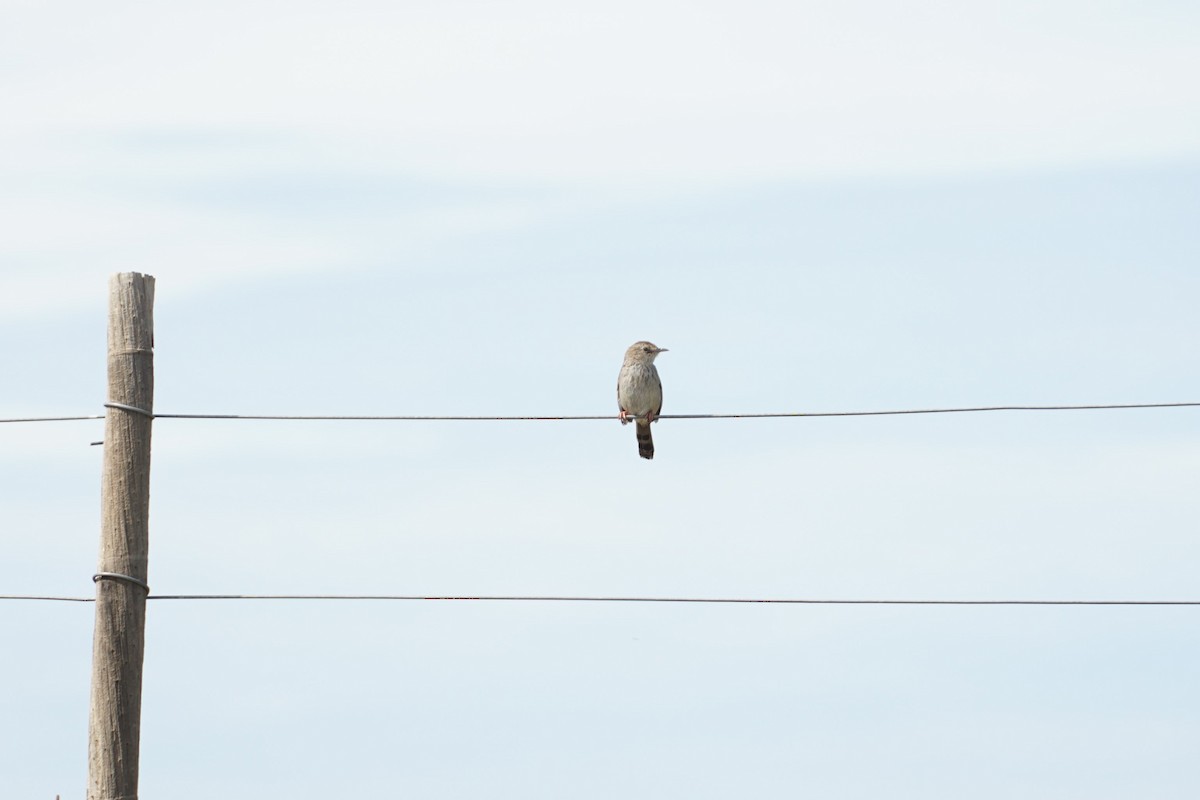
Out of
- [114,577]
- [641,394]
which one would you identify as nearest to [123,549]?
[114,577]

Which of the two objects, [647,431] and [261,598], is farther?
[647,431]

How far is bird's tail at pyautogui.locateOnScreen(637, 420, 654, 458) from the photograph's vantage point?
13203 mm

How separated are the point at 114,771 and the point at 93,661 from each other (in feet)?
2.00

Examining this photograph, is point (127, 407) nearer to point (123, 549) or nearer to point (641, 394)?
point (123, 549)

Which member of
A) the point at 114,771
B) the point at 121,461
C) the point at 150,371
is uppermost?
the point at 150,371

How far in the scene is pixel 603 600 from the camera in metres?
8.44

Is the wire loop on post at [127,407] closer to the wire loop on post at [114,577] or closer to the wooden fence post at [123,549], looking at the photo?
the wooden fence post at [123,549]

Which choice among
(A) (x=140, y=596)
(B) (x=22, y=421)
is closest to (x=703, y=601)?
(A) (x=140, y=596)

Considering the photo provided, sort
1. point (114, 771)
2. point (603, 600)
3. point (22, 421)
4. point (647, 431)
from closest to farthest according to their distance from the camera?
point (114, 771) → point (603, 600) → point (22, 421) → point (647, 431)

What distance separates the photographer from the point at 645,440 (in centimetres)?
1323

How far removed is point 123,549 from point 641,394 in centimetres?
606

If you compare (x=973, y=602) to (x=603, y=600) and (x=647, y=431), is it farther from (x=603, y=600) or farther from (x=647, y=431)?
(x=647, y=431)

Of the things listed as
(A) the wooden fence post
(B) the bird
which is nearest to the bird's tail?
(B) the bird

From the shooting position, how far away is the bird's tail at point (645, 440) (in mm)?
13203
